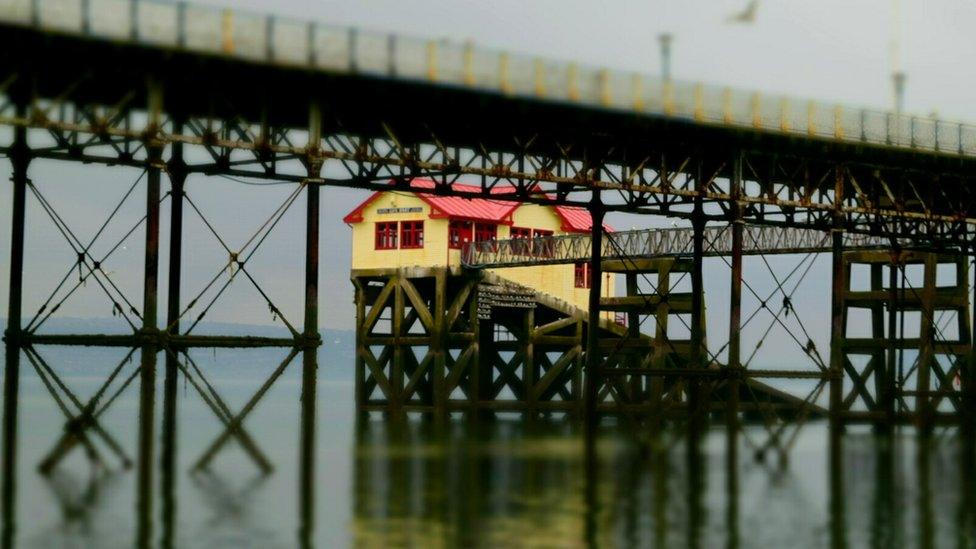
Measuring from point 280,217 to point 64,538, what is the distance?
29.7 feet

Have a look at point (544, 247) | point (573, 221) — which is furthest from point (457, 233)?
point (573, 221)

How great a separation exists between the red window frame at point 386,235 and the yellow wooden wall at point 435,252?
6.5 inches

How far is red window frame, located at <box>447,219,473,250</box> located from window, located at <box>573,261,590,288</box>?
22.2 ft

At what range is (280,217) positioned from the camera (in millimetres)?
34188

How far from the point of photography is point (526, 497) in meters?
35.2

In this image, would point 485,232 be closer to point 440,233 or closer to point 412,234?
point 440,233

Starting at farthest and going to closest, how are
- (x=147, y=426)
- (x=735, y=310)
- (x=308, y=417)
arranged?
(x=735, y=310)
(x=308, y=417)
(x=147, y=426)


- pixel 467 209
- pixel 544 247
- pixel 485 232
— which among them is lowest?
pixel 544 247

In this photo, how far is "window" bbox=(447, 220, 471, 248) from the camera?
69.2 m

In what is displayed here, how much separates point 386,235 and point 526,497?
3626 cm

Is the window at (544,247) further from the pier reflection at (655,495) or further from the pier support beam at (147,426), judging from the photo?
the pier support beam at (147,426)

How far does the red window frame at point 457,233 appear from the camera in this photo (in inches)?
2724

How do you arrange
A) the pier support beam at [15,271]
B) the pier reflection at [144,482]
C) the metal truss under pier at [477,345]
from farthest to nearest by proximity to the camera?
the metal truss under pier at [477,345] → the pier support beam at [15,271] → the pier reflection at [144,482]

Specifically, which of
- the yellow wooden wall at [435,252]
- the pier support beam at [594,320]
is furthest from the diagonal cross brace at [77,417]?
the yellow wooden wall at [435,252]
